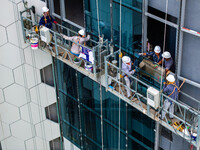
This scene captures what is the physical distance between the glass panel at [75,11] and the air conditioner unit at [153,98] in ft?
12.6

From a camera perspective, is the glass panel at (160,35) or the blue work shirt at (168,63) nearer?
the glass panel at (160,35)

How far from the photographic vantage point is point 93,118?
51.5 ft

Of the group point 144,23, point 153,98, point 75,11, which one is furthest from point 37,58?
point 153,98

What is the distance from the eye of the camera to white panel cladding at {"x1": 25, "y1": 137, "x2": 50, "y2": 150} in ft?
58.1

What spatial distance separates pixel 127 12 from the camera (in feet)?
41.2

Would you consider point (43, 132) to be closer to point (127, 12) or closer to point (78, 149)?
point (78, 149)

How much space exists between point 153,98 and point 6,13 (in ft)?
20.0

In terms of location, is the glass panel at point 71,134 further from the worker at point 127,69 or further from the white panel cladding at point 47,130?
the worker at point 127,69

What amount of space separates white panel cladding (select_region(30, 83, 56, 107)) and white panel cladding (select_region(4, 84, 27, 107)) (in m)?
0.33

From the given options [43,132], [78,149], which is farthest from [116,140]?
[43,132]

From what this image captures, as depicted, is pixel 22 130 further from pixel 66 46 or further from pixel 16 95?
pixel 66 46

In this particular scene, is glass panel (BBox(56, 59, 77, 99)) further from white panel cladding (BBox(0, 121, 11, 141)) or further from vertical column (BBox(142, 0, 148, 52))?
vertical column (BBox(142, 0, 148, 52))

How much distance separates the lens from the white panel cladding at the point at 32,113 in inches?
663

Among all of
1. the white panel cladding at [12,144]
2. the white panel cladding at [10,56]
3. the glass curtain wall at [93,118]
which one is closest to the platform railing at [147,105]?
the glass curtain wall at [93,118]
